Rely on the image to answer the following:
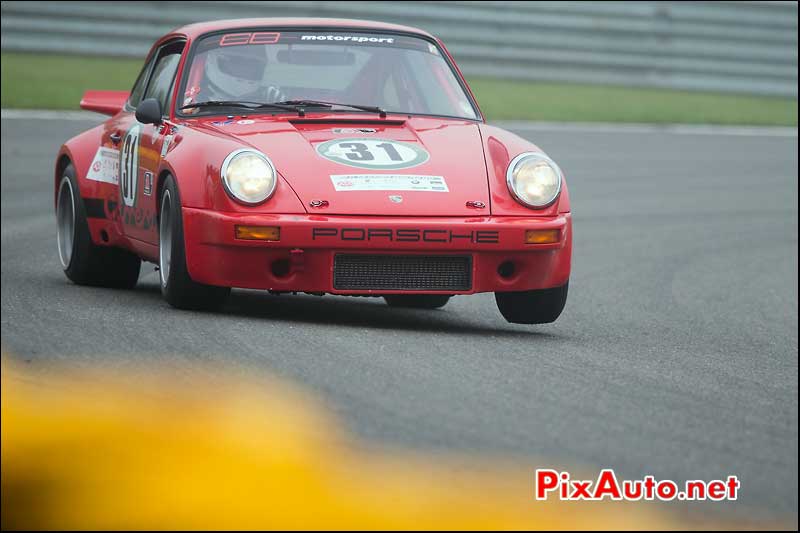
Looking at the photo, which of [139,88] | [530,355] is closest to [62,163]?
[139,88]

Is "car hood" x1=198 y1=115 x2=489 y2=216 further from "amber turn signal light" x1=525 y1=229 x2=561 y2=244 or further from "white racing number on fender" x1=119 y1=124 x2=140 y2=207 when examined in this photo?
"white racing number on fender" x1=119 y1=124 x2=140 y2=207

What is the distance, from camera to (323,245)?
5336mm

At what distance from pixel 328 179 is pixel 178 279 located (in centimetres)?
68

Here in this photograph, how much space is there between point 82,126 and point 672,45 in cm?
960

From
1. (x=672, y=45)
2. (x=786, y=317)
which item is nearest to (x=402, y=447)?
(x=786, y=317)

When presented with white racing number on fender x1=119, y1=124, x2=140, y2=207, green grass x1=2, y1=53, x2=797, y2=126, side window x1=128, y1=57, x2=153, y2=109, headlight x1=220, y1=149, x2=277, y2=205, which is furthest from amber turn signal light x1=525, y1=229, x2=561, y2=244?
green grass x1=2, y1=53, x2=797, y2=126

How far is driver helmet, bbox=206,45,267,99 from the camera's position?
20.9 feet

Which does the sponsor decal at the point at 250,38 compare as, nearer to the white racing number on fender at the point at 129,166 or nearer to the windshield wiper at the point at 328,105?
the windshield wiper at the point at 328,105

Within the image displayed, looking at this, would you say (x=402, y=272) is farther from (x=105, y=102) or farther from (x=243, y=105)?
(x=105, y=102)

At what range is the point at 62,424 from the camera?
11.9ft

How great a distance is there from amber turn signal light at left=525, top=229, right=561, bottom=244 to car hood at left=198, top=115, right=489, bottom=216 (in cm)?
19

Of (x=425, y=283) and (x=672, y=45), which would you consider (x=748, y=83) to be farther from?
(x=425, y=283)

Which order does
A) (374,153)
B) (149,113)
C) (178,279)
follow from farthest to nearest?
(149,113)
(374,153)
(178,279)

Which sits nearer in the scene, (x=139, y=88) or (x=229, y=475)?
(x=229, y=475)
